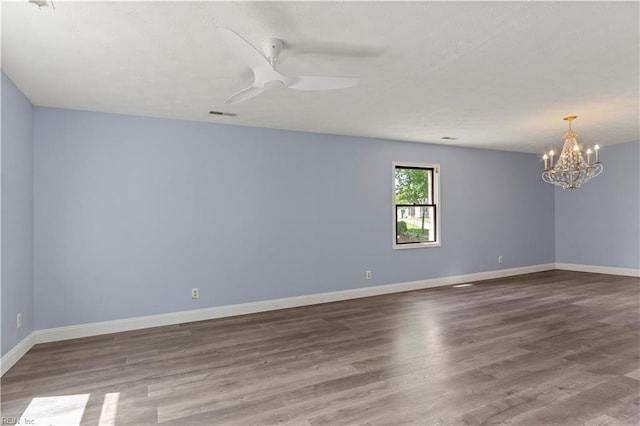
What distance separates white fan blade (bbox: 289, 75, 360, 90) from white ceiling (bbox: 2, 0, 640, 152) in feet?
0.88

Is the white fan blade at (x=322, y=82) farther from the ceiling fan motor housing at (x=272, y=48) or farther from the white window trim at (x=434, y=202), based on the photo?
the white window trim at (x=434, y=202)

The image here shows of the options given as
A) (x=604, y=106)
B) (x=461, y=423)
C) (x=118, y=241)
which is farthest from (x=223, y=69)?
(x=604, y=106)

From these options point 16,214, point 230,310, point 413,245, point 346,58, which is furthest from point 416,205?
point 16,214

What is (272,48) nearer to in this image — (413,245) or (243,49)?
(243,49)

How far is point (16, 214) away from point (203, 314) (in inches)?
86.8

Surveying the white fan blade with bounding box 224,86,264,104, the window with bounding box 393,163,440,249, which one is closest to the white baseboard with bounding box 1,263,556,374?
the window with bounding box 393,163,440,249

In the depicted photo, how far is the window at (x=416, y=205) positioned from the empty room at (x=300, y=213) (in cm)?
4

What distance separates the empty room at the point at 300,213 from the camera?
2.38 metres

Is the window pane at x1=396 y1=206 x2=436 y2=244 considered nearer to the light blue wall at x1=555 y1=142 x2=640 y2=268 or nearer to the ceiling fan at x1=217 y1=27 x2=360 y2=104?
the light blue wall at x1=555 y1=142 x2=640 y2=268

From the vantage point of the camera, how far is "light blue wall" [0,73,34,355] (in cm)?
306

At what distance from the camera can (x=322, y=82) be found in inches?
101

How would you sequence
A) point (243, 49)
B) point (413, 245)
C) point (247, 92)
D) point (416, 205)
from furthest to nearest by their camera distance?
1. point (416, 205)
2. point (413, 245)
3. point (247, 92)
4. point (243, 49)

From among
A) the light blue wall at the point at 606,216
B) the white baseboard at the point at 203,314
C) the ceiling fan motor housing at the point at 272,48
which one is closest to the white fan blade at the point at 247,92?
the ceiling fan motor housing at the point at 272,48

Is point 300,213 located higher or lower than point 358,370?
higher
